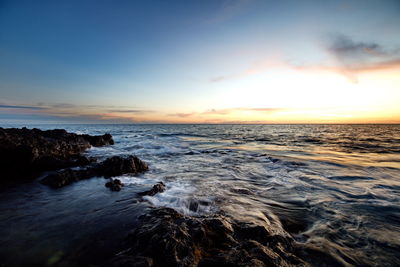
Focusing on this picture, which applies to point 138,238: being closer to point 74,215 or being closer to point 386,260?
point 74,215

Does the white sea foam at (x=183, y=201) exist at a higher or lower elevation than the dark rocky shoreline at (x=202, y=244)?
lower

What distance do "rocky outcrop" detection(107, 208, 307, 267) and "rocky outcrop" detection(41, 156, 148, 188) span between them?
176 inches

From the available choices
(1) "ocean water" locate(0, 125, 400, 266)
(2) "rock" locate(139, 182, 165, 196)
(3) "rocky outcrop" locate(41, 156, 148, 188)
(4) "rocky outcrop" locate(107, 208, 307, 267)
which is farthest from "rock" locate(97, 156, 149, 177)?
→ (4) "rocky outcrop" locate(107, 208, 307, 267)

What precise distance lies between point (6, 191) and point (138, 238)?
5187 millimetres

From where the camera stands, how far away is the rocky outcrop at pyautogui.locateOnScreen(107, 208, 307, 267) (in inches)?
91.2

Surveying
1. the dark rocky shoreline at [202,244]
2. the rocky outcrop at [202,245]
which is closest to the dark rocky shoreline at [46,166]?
the dark rocky shoreline at [202,244]

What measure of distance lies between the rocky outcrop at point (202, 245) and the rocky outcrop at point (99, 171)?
4.46m

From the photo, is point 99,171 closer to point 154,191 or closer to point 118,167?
point 118,167

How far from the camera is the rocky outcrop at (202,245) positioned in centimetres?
232

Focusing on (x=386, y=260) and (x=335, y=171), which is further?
(x=335, y=171)

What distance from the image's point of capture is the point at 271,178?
7828mm

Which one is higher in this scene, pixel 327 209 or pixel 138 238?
pixel 138 238

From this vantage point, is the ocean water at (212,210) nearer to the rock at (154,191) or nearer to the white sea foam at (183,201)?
the white sea foam at (183,201)

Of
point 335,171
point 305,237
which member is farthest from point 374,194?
point 305,237
